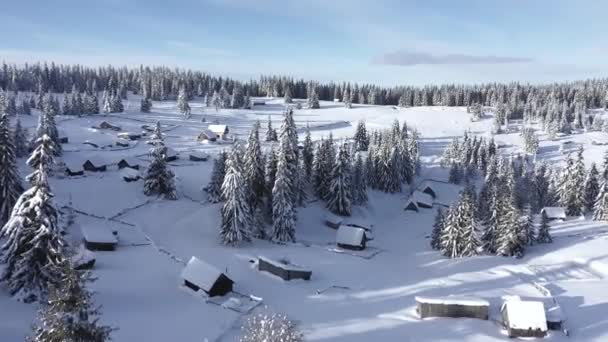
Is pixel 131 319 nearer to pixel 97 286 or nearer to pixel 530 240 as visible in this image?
pixel 97 286

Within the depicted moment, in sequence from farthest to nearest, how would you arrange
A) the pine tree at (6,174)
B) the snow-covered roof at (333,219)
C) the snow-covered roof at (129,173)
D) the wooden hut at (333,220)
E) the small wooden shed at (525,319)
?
the snow-covered roof at (129,173), the snow-covered roof at (333,219), the wooden hut at (333,220), the pine tree at (6,174), the small wooden shed at (525,319)

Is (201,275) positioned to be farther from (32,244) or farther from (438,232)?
(438,232)

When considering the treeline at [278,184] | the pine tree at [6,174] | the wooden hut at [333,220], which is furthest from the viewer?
the wooden hut at [333,220]

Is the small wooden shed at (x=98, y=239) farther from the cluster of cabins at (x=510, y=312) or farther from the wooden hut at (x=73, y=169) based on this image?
the cluster of cabins at (x=510, y=312)

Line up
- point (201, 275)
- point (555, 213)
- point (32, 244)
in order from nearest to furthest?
point (32, 244) → point (201, 275) → point (555, 213)

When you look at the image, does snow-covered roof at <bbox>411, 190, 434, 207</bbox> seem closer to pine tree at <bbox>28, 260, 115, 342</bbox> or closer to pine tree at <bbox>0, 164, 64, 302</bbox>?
pine tree at <bbox>0, 164, 64, 302</bbox>

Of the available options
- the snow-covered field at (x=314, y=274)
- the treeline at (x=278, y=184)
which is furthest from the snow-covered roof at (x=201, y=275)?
the treeline at (x=278, y=184)

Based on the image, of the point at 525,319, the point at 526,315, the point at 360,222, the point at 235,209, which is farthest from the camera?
the point at 360,222

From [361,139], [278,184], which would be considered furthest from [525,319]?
[361,139]
